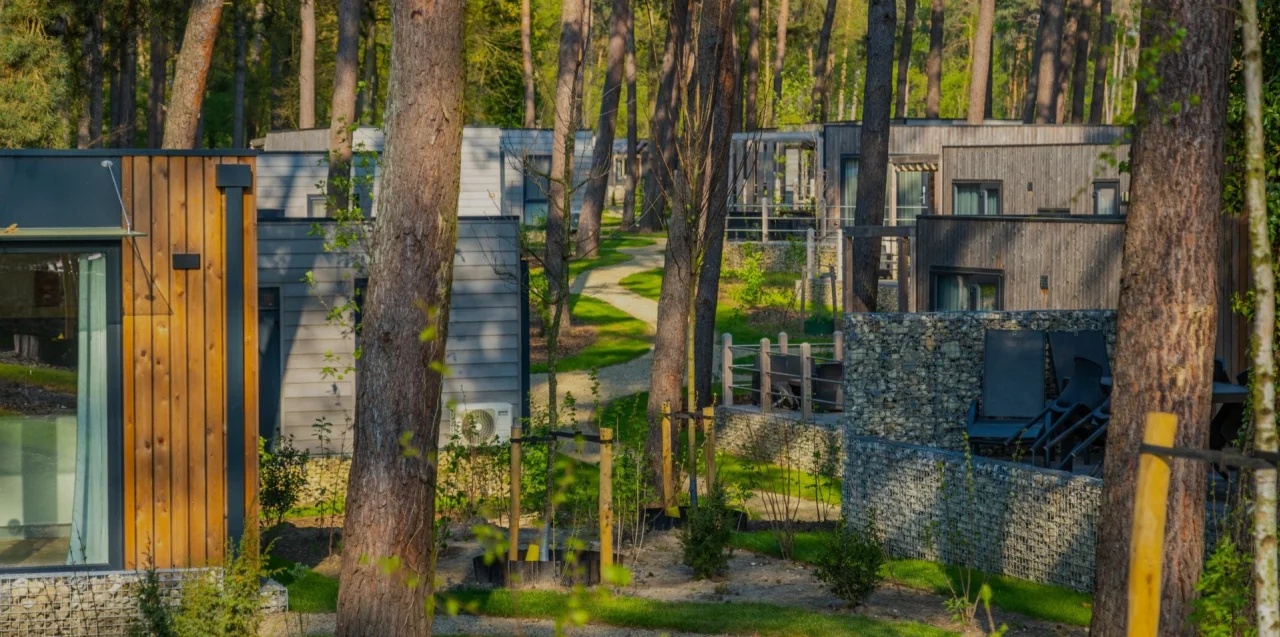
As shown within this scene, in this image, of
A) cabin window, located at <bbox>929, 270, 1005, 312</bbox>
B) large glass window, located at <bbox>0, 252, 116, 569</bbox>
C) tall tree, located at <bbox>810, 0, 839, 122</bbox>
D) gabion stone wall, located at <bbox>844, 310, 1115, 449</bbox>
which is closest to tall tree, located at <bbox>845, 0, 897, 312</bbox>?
cabin window, located at <bbox>929, 270, 1005, 312</bbox>

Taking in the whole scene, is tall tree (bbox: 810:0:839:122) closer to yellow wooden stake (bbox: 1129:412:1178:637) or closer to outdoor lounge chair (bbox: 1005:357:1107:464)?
outdoor lounge chair (bbox: 1005:357:1107:464)

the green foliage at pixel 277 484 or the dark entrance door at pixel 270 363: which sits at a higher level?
the dark entrance door at pixel 270 363

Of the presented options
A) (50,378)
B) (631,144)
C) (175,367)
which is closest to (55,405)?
(50,378)

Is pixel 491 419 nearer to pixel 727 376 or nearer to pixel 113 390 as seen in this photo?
pixel 727 376

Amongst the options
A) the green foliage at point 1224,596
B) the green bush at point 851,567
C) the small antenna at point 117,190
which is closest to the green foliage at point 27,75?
the small antenna at point 117,190

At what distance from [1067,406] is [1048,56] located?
22.0 meters

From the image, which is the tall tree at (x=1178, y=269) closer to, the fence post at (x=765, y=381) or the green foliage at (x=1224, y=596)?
the green foliage at (x=1224, y=596)

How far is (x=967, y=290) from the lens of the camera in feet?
64.4

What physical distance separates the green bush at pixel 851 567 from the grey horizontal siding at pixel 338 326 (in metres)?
6.66

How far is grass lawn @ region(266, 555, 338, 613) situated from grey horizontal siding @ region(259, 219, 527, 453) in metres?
5.05

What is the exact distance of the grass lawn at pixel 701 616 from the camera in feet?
29.4

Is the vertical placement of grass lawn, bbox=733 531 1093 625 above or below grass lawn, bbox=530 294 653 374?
below

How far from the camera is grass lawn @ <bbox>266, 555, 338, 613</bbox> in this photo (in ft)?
31.2

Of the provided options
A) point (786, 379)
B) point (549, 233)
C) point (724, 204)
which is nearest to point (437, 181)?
point (724, 204)
